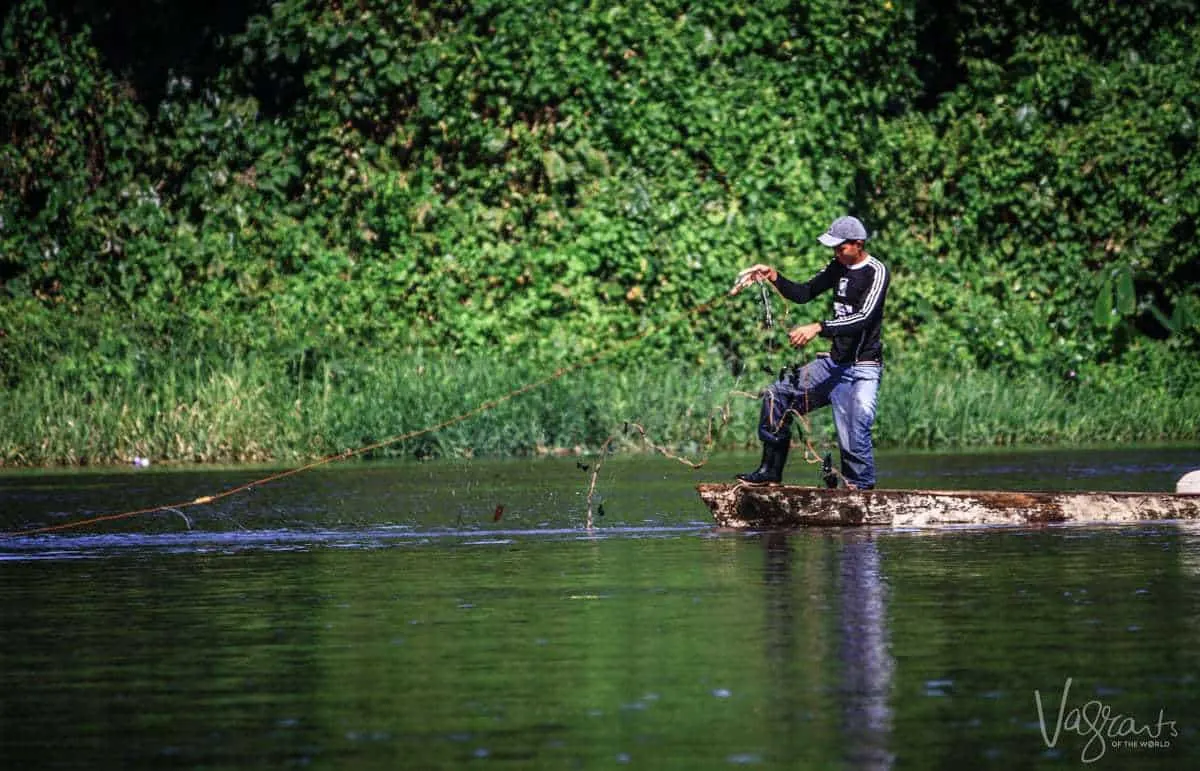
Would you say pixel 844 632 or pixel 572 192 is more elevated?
pixel 572 192

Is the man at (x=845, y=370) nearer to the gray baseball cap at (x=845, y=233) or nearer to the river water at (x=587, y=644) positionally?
the gray baseball cap at (x=845, y=233)

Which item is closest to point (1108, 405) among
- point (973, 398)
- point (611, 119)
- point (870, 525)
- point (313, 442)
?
→ point (973, 398)

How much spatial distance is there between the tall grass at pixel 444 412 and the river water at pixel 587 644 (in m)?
6.56

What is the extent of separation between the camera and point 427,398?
24141 millimetres

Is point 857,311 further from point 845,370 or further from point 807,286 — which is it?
point 807,286

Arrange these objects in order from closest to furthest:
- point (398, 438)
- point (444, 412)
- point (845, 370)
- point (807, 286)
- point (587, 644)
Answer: point (587, 644) → point (845, 370) → point (807, 286) → point (398, 438) → point (444, 412)

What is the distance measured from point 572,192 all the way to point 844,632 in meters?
17.7

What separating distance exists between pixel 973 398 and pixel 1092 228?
363cm

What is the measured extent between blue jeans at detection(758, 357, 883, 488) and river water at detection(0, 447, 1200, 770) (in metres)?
0.81

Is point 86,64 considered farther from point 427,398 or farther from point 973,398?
point 973,398

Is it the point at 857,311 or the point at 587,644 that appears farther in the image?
the point at 857,311

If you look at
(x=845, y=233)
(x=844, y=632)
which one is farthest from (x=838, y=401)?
(x=844, y=632)

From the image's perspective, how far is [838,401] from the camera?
1595 centimetres

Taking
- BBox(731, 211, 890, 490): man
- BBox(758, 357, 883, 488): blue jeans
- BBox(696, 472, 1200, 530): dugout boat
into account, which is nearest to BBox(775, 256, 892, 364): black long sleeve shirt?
BBox(731, 211, 890, 490): man
